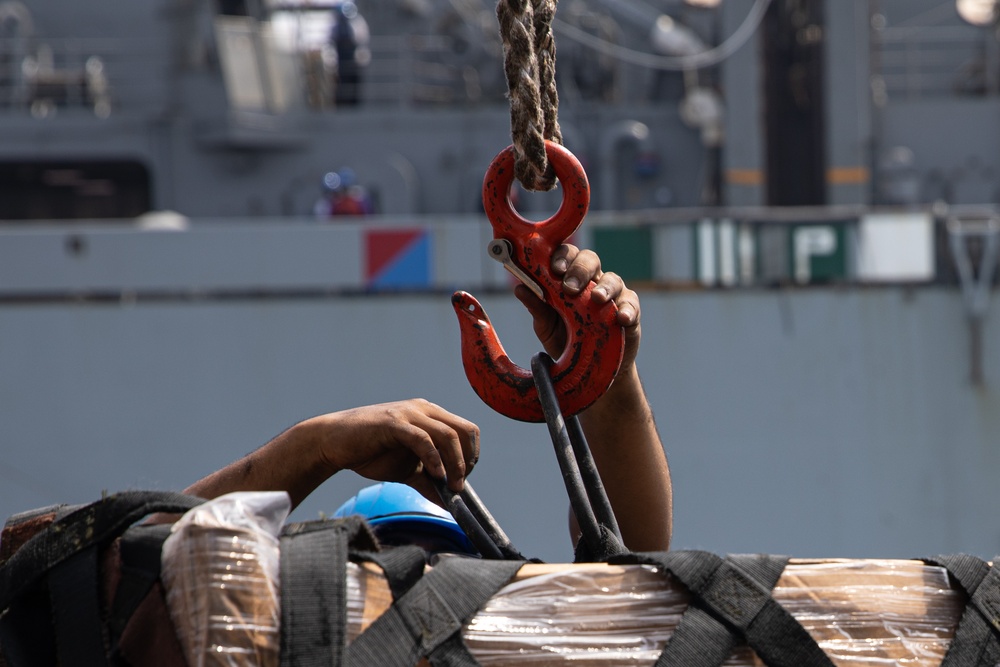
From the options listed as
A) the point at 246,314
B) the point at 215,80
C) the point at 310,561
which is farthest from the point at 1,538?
the point at 215,80

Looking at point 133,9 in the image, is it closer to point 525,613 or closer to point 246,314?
point 246,314

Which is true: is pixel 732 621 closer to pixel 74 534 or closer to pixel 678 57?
pixel 74 534

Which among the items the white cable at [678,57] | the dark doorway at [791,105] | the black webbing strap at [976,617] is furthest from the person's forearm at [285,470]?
the dark doorway at [791,105]

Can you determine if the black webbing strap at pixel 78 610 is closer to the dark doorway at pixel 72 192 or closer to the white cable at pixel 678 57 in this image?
the white cable at pixel 678 57

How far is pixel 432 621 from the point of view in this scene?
0.98 m

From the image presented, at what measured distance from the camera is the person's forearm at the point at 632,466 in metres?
1.54

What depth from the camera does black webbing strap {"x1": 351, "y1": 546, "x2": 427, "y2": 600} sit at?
100 cm

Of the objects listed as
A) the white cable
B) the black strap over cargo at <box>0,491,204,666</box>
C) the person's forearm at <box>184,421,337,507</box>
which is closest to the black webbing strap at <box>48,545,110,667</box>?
the black strap over cargo at <box>0,491,204,666</box>

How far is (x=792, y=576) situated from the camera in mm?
1050

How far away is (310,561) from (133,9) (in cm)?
887

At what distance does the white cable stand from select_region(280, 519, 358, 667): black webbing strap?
668 cm

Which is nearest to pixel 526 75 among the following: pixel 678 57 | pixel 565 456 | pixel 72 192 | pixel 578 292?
pixel 578 292

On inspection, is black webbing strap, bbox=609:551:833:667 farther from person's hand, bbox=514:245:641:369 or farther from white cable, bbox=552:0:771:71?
white cable, bbox=552:0:771:71

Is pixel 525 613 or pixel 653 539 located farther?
pixel 653 539
